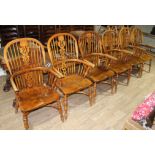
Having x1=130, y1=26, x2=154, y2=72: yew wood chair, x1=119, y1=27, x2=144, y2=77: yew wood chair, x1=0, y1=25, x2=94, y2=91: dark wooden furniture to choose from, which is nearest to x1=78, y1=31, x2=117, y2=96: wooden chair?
x1=119, y1=27, x2=144, y2=77: yew wood chair

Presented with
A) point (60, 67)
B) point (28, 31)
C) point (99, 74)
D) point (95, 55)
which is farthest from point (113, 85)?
point (28, 31)

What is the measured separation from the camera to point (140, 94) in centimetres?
292

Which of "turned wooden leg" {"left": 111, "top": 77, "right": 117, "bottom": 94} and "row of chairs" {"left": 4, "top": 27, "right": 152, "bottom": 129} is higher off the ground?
"row of chairs" {"left": 4, "top": 27, "right": 152, "bottom": 129}

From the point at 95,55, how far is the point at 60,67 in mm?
634

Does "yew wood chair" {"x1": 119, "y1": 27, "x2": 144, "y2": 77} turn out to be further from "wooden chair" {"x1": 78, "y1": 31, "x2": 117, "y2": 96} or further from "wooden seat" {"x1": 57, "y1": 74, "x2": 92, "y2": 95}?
"wooden seat" {"x1": 57, "y1": 74, "x2": 92, "y2": 95}

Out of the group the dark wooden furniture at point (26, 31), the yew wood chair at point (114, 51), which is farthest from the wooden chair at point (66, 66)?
the dark wooden furniture at point (26, 31)

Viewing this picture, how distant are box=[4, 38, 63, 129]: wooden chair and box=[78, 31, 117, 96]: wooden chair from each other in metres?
0.64

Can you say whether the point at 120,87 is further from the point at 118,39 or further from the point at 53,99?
the point at 53,99

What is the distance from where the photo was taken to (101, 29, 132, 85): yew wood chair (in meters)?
2.83

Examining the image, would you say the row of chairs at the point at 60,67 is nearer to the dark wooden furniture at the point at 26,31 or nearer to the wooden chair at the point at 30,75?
the wooden chair at the point at 30,75

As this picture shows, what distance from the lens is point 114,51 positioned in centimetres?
304

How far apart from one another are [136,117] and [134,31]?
2240mm

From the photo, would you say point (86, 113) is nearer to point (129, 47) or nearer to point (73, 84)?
point (73, 84)
